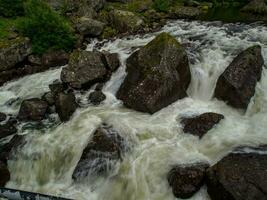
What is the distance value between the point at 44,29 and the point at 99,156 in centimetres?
908

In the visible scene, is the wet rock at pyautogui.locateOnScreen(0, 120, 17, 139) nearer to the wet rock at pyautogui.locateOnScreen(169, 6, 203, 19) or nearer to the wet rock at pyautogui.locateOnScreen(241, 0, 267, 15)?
the wet rock at pyautogui.locateOnScreen(169, 6, 203, 19)

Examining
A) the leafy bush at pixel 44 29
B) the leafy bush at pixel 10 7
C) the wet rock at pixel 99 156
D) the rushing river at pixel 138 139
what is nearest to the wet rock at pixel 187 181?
the rushing river at pixel 138 139

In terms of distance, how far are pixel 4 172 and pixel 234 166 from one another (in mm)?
6502

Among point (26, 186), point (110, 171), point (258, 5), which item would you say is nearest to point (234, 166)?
point (110, 171)

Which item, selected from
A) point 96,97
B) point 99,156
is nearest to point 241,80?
point 96,97

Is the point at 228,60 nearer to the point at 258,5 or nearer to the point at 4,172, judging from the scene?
the point at 4,172

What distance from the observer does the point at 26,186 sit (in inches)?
455

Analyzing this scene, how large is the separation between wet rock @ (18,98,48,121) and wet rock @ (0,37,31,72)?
12.8ft

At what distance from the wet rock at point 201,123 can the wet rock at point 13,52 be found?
8.83 metres

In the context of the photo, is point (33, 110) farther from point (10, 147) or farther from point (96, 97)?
point (96, 97)

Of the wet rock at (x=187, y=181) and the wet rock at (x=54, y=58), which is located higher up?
the wet rock at (x=187, y=181)

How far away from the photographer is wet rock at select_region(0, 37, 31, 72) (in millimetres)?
17406

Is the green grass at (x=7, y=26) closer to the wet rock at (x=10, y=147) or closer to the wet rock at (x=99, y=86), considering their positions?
the wet rock at (x=99, y=86)

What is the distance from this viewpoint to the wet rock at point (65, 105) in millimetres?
13467
